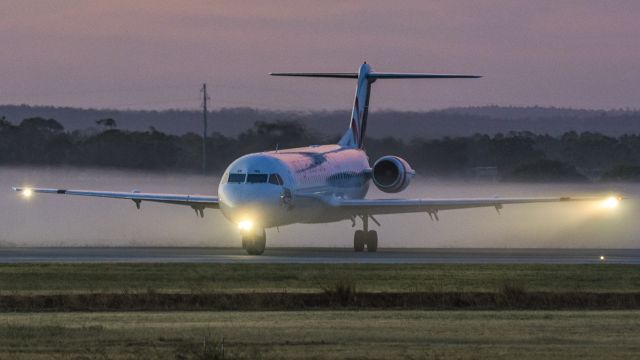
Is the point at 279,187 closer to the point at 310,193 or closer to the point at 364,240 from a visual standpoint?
the point at 310,193

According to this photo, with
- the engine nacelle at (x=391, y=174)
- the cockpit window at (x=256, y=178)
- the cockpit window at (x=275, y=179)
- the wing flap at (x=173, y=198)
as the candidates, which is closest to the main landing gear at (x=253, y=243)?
the cockpit window at (x=256, y=178)

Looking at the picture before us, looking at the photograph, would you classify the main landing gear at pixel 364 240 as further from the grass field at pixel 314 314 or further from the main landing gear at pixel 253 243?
the grass field at pixel 314 314

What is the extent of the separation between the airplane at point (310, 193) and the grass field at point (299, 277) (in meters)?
8.43

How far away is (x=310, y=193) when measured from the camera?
57.2m

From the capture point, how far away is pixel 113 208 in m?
75.8

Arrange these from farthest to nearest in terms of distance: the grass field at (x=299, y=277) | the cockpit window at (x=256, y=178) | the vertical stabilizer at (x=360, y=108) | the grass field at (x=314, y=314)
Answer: the vertical stabilizer at (x=360, y=108), the cockpit window at (x=256, y=178), the grass field at (x=299, y=277), the grass field at (x=314, y=314)

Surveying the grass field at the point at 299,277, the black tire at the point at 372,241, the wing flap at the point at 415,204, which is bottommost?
the grass field at the point at 299,277

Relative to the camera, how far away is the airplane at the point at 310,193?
5384 centimetres

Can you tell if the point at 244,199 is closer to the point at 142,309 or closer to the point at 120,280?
the point at 120,280

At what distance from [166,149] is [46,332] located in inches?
2168

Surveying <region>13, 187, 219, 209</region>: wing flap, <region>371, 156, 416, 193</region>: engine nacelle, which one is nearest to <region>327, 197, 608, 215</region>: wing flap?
<region>371, 156, 416, 193</region>: engine nacelle

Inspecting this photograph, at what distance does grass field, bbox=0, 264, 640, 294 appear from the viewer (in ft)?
125

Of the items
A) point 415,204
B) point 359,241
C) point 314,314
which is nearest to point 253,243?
point 359,241

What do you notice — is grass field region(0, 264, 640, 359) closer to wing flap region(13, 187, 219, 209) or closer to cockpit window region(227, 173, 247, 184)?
cockpit window region(227, 173, 247, 184)
